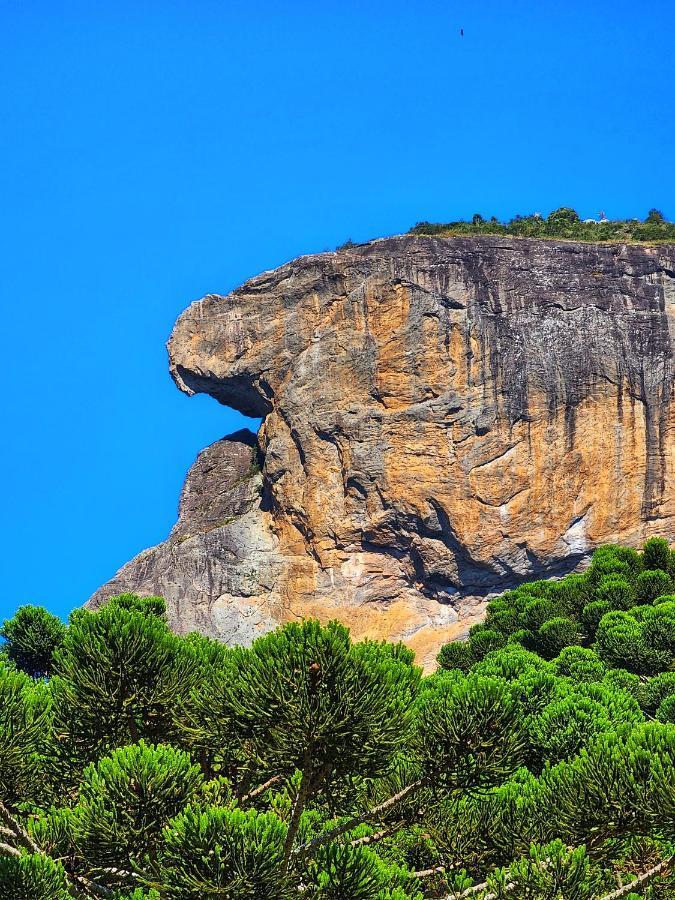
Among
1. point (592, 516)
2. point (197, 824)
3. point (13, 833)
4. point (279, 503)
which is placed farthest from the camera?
point (279, 503)

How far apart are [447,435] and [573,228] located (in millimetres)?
12055

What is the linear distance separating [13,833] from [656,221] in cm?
4319

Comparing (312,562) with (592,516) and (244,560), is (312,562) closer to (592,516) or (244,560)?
(244,560)

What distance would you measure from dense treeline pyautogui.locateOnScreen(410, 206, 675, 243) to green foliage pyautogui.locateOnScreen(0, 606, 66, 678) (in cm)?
2950

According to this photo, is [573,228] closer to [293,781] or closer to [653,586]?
[653,586]

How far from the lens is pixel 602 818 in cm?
1044

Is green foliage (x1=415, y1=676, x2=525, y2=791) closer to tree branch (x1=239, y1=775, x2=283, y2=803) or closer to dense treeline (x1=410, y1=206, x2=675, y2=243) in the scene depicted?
tree branch (x1=239, y1=775, x2=283, y2=803)

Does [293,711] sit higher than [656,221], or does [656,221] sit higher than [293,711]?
[656,221]

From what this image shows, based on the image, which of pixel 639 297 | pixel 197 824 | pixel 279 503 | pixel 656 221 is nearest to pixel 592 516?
pixel 639 297

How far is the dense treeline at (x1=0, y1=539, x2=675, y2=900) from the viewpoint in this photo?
9.52 metres

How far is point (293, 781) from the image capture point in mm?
11875

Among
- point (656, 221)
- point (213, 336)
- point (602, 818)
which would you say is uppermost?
point (656, 221)

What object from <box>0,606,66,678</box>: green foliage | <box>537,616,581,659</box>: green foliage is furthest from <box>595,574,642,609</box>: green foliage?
<box>0,606,66,678</box>: green foliage

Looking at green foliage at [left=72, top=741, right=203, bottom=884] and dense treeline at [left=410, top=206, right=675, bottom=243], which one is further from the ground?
dense treeline at [left=410, top=206, right=675, bottom=243]
